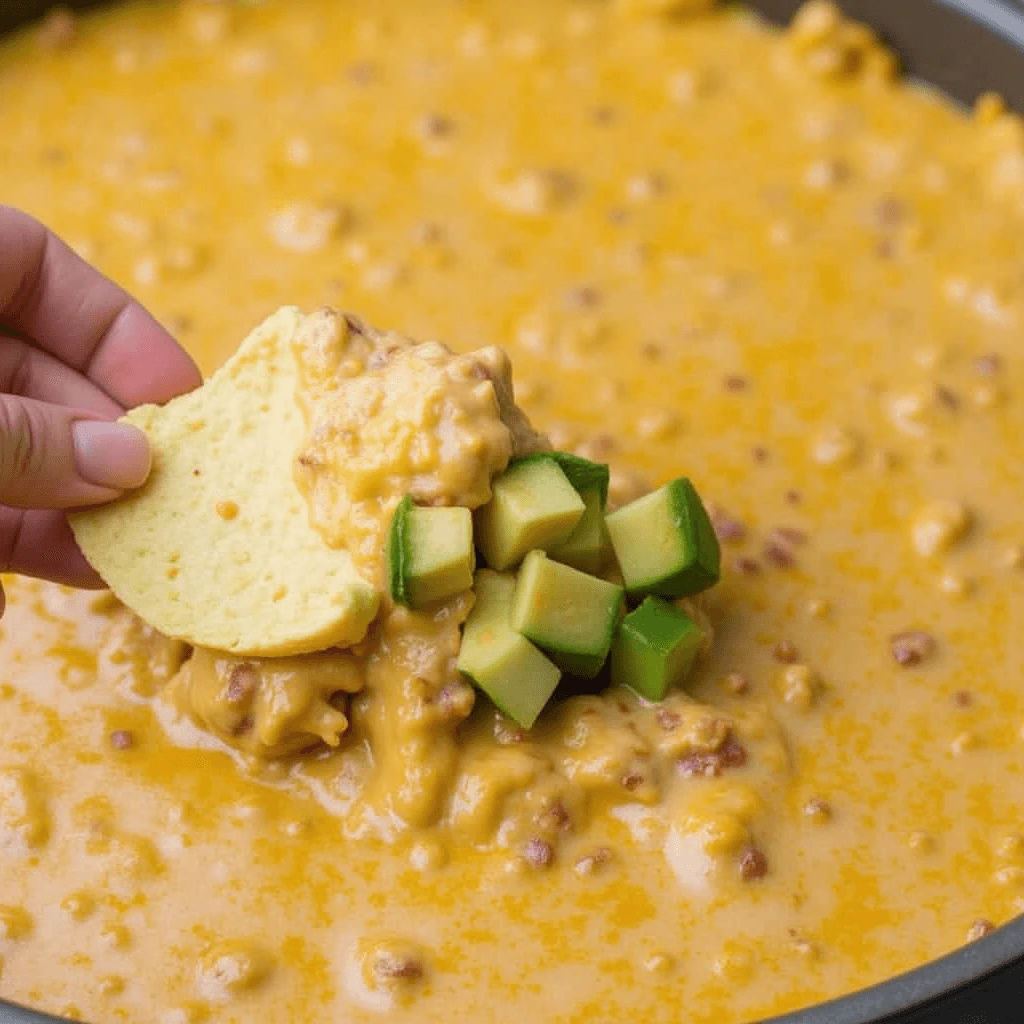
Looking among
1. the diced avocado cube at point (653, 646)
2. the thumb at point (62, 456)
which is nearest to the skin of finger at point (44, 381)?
the thumb at point (62, 456)

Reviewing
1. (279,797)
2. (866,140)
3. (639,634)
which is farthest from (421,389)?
(866,140)

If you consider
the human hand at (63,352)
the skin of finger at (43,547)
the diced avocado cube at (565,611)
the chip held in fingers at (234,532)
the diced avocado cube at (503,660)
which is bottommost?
the skin of finger at (43,547)

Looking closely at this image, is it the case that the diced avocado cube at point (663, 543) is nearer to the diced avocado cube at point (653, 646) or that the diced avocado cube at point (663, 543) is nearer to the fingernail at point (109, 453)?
the diced avocado cube at point (653, 646)

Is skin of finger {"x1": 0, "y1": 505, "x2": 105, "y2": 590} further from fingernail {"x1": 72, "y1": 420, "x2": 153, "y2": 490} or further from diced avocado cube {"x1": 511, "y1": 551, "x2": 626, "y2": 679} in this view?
diced avocado cube {"x1": 511, "y1": 551, "x2": 626, "y2": 679}

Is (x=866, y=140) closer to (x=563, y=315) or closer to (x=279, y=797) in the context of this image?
(x=563, y=315)

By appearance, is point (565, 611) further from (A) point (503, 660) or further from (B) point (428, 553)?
(B) point (428, 553)

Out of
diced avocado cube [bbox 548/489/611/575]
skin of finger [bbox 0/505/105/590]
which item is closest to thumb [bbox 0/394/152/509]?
skin of finger [bbox 0/505/105/590]
